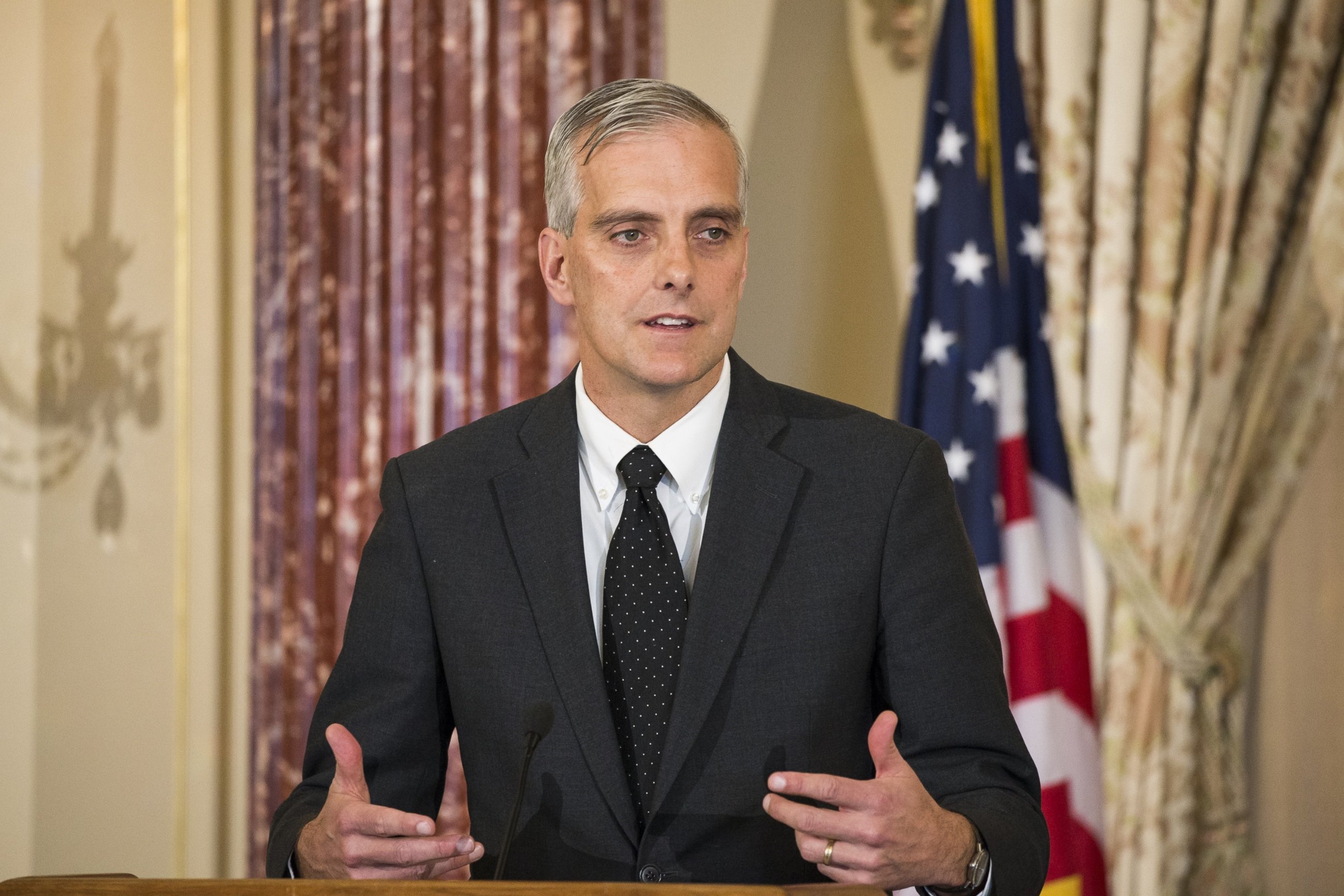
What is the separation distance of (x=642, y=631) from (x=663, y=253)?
546mm

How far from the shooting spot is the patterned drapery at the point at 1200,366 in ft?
11.7

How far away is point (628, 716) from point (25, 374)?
2915 millimetres

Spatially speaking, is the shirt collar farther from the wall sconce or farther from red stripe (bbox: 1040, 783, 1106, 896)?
the wall sconce

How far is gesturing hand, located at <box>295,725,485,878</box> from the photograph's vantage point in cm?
151

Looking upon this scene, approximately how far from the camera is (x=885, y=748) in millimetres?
1519

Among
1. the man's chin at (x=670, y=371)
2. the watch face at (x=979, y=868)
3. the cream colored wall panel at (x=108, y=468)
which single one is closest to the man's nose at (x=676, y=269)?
the man's chin at (x=670, y=371)

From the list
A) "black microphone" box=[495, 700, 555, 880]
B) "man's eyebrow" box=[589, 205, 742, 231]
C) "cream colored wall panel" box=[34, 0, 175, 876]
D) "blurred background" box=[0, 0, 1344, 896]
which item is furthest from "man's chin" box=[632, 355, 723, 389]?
"cream colored wall panel" box=[34, 0, 175, 876]

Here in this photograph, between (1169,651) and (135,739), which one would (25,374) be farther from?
(1169,651)

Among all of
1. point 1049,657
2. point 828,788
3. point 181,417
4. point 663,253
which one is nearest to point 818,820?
point 828,788

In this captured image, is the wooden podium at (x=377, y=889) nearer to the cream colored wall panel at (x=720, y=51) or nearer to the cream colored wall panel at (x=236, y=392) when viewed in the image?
the cream colored wall panel at (x=236, y=392)

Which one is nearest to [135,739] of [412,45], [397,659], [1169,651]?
[412,45]

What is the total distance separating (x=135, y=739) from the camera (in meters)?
Result: 4.10

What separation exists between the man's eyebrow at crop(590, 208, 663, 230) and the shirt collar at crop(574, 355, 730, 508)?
0.25 metres

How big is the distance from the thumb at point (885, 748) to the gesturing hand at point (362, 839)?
1.54 ft
